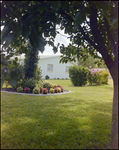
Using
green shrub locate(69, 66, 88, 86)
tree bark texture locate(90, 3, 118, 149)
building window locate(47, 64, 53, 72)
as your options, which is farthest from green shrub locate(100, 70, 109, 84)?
tree bark texture locate(90, 3, 118, 149)

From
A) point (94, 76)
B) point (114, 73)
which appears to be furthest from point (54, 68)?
point (114, 73)

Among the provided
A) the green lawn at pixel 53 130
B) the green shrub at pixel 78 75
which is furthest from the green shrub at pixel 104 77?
the green lawn at pixel 53 130

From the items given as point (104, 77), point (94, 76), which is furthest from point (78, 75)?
point (104, 77)

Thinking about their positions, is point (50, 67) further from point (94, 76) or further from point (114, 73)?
point (114, 73)

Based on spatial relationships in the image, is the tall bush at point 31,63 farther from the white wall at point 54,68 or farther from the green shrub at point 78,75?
the white wall at point 54,68

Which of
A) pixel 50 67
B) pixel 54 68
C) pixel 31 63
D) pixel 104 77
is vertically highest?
pixel 50 67

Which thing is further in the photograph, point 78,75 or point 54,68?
point 54,68

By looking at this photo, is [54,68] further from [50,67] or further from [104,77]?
[104,77]

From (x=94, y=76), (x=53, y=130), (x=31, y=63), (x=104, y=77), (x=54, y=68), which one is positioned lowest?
(x=53, y=130)

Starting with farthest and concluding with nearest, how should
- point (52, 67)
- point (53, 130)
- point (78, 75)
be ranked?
point (52, 67) → point (78, 75) → point (53, 130)

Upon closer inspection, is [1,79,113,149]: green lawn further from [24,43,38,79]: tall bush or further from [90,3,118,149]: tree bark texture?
[24,43,38,79]: tall bush

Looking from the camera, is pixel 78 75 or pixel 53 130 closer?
pixel 53 130

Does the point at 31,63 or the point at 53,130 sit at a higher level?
the point at 31,63

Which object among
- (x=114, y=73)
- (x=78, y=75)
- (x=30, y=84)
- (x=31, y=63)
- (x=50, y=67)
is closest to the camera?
(x=114, y=73)
